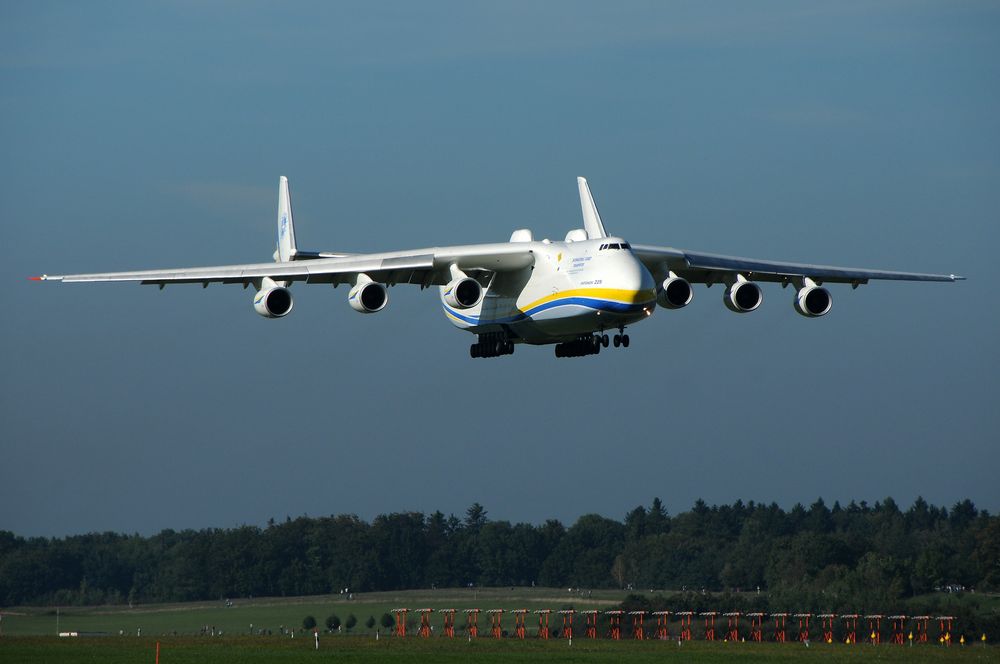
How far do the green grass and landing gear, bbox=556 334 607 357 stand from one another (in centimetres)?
606

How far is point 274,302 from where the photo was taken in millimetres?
30062

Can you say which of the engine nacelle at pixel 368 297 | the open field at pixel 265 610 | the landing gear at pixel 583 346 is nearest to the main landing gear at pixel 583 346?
the landing gear at pixel 583 346

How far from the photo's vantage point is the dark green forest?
1779 inches

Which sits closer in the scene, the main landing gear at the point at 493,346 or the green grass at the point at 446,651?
the green grass at the point at 446,651

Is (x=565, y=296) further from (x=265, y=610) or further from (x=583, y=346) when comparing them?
(x=265, y=610)

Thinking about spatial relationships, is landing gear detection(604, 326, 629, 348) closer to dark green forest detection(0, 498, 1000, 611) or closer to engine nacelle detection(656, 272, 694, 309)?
engine nacelle detection(656, 272, 694, 309)

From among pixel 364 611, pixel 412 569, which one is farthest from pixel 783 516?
Answer: pixel 364 611

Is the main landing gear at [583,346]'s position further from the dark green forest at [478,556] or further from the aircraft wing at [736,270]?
the dark green forest at [478,556]

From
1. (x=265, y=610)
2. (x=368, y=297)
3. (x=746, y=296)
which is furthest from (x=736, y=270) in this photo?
(x=265, y=610)

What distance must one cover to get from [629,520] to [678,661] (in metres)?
28.3

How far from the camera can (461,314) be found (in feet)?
109

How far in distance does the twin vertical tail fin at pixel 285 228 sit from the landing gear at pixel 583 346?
750cm

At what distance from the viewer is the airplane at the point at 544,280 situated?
2953cm

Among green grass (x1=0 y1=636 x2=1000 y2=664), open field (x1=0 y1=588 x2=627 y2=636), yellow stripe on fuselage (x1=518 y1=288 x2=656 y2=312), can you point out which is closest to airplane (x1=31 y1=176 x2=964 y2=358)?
yellow stripe on fuselage (x1=518 y1=288 x2=656 y2=312)
